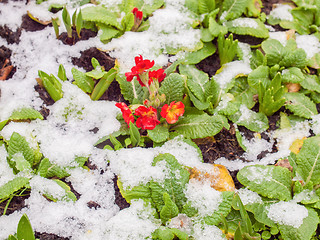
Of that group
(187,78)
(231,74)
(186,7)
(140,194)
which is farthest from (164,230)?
(186,7)

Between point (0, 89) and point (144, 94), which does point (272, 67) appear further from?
point (0, 89)

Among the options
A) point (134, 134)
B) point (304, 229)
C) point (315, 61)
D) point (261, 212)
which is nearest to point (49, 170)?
point (134, 134)

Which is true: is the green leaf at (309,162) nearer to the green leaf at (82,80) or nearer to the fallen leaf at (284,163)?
the fallen leaf at (284,163)

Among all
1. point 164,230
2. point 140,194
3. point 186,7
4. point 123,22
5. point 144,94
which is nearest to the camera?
point 164,230

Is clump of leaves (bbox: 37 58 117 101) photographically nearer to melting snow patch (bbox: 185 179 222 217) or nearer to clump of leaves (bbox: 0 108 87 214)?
clump of leaves (bbox: 0 108 87 214)

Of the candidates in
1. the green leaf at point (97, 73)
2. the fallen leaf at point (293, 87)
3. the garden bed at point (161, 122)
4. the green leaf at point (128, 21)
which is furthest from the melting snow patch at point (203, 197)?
the green leaf at point (128, 21)
